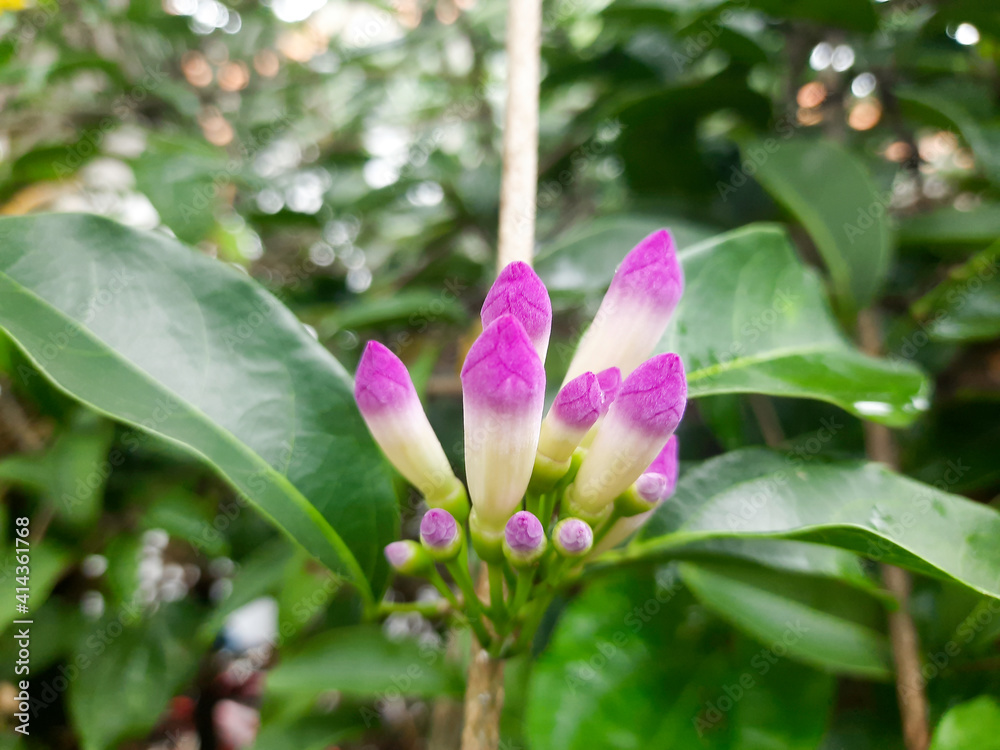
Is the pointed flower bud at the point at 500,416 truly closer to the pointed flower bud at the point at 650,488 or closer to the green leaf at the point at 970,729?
the pointed flower bud at the point at 650,488

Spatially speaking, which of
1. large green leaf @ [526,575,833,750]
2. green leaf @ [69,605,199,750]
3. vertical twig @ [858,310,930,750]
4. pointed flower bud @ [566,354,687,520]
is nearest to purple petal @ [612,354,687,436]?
pointed flower bud @ [566,354,687,520]

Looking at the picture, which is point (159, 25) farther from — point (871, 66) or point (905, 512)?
point (905, 512)

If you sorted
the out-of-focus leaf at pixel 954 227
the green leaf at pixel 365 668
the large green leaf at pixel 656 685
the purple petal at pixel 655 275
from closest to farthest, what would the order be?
the purple petal at pixel 655 275 < the large green leaf at pixel 656 685 < the green leaf at pixel 365 668 < the out-of-focus leaf at pixel 954 227

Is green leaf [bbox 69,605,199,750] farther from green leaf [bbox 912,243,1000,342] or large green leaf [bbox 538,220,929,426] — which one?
green leaf [bbox 912,243,1000,342]

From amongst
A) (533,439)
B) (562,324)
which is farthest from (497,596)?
(562,324)

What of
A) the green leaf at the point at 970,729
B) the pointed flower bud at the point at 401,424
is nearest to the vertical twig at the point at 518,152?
the pointed flower bud at the point at 401,424

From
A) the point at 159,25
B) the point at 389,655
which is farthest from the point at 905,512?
the point at 159,25

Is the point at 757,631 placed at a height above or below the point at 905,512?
below
